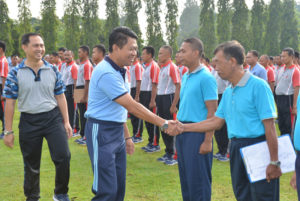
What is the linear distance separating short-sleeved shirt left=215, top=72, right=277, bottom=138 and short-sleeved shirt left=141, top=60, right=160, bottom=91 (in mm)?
4588

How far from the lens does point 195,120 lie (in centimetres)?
357

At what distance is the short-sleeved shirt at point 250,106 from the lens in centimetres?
261

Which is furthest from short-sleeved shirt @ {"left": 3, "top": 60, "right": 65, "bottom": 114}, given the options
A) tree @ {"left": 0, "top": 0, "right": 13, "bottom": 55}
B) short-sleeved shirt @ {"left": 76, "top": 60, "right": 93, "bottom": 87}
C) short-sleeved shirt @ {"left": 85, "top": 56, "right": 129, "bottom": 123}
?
tree @ {"left": 0, "top": 0, "right": 13, "bottom": 55}

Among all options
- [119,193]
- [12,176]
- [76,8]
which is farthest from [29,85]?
[76,8]

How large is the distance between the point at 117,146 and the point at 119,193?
1.74 ft

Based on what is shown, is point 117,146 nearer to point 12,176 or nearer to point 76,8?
point 12,176

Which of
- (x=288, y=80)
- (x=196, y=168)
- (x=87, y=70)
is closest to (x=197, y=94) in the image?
(x=196, y=168)

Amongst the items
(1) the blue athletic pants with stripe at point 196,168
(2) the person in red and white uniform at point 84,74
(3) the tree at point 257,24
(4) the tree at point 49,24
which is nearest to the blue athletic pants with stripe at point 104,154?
(1) the blue athletic pants with stripe at point 196,168

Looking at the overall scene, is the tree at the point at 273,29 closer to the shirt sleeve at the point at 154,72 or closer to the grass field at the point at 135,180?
the shirt sleeve at the point at 154,72

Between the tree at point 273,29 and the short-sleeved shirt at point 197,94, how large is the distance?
36094mm

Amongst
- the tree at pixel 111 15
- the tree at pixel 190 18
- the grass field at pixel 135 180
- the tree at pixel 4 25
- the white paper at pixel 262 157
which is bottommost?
the grass field at pixel 135 180

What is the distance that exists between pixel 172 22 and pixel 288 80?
3007 centimetres

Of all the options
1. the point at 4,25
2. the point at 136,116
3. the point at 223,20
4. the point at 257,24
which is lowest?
the point at 136,116

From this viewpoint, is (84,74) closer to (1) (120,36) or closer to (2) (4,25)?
(1) (120,36)
